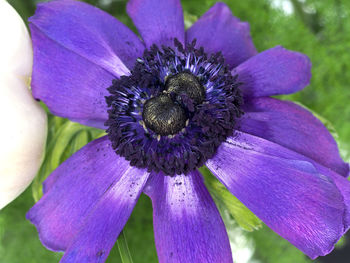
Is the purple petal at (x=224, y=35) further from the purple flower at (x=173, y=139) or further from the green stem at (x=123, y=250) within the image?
the green stem at (x=123, y=250)

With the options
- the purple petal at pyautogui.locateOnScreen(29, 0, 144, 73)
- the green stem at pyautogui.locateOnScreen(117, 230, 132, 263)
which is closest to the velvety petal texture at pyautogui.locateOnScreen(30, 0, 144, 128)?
the purple petal at pyautogui.locateOnScreen(29, 0, 144, 73)

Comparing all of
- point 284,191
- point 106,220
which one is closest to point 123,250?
point 106,220

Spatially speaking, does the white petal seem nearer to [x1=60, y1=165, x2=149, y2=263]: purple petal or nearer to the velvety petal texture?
the velvety petal texture

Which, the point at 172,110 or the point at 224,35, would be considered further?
the point at 224,35

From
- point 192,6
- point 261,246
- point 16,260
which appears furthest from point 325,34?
point 16,260

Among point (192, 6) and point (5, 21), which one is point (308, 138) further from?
point (192, 6)

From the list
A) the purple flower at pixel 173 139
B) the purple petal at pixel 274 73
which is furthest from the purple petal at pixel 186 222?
the purple petal at pixel 274 73

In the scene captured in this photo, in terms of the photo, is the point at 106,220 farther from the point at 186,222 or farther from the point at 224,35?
the point at 224,35
